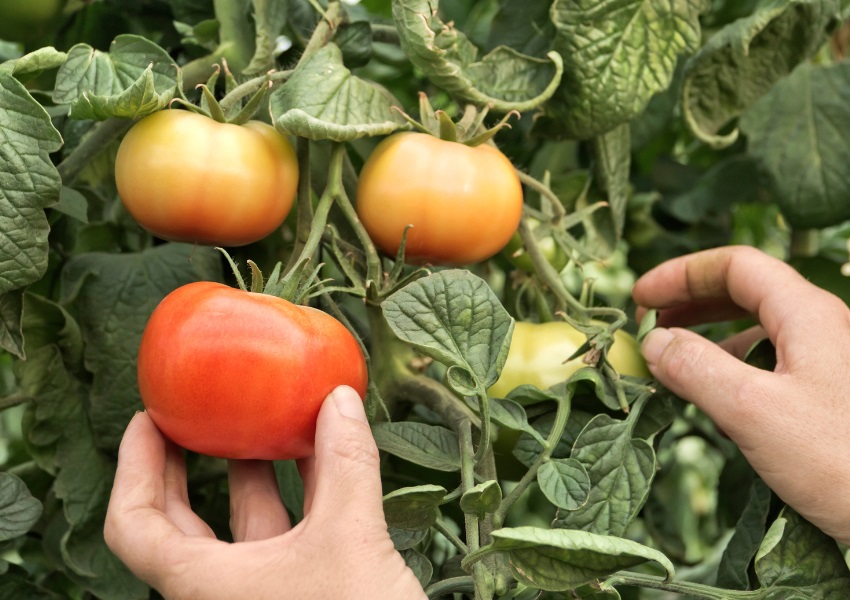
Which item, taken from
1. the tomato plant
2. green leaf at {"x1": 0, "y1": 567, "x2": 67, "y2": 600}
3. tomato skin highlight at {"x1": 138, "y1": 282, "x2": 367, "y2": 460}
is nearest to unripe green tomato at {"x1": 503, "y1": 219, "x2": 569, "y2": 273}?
the tomato plant

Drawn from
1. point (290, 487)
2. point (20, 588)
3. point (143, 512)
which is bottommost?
point (20, 588)

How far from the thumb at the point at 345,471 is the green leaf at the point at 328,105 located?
192 millimetres

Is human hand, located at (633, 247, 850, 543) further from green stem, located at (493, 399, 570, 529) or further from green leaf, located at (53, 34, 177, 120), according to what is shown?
green leaf, located at (53, 34, 177, 120)

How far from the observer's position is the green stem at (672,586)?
0.59 metres

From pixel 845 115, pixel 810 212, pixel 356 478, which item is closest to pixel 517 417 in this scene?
pixel 356 478

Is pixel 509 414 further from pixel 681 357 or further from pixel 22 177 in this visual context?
pixel 22 177

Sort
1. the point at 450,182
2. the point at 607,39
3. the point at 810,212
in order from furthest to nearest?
the point at 810,212, the point at 607,39, the point at 450,182

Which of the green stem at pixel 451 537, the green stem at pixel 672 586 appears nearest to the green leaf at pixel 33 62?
the green stem at pixel 451 537

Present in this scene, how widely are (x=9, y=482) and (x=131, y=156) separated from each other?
0.27 m

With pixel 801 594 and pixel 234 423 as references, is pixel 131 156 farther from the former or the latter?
pixel 801 594

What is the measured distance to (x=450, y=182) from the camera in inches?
24.2

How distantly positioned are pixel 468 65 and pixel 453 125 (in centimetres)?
10

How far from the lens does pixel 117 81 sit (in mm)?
635

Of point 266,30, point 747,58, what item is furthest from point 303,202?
point 747,58
